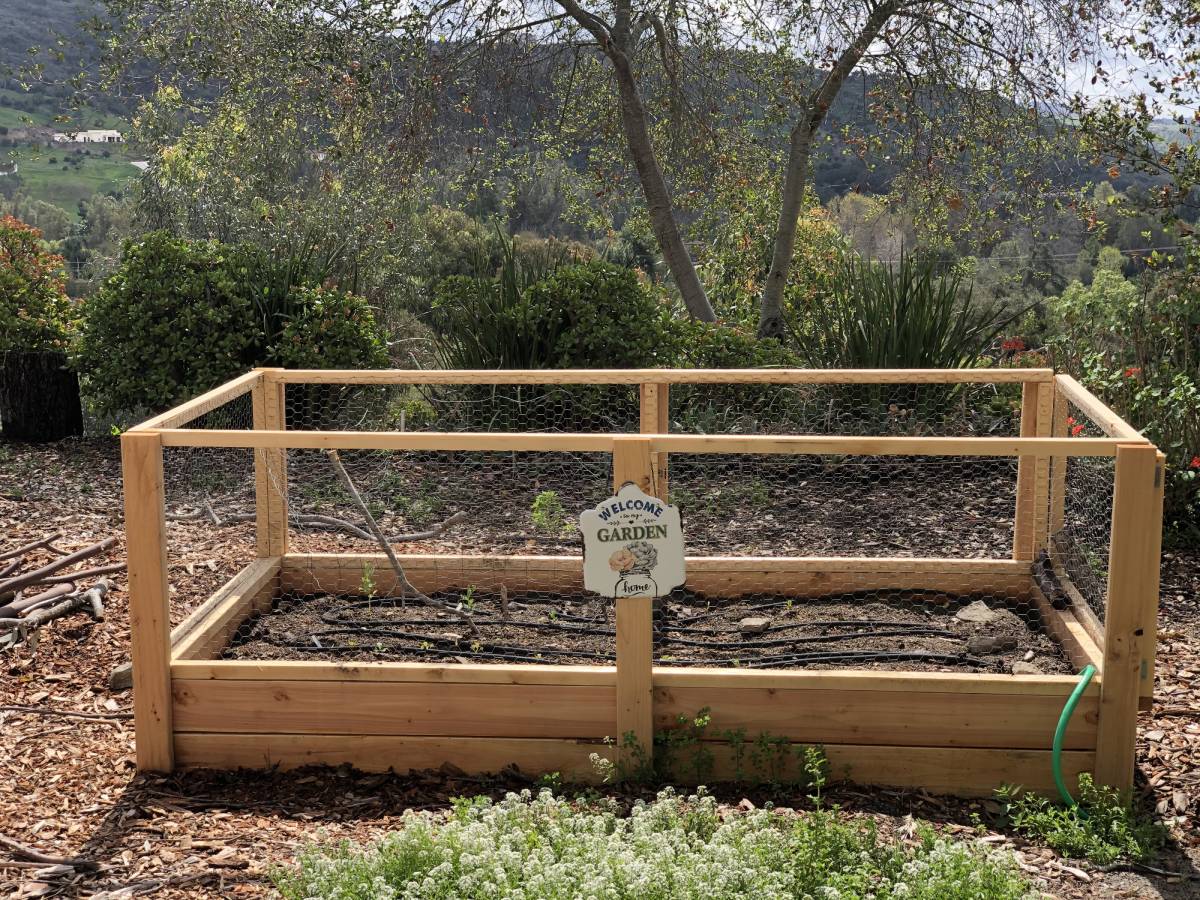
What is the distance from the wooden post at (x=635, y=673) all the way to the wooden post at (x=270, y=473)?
152cm

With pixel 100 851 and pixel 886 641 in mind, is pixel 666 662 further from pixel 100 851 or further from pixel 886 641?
pixel 100 851

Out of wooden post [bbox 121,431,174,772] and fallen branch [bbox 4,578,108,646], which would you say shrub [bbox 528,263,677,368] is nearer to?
fallen branch [bbox 4,578,108,646]

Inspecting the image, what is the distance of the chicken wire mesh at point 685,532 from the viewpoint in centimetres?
378

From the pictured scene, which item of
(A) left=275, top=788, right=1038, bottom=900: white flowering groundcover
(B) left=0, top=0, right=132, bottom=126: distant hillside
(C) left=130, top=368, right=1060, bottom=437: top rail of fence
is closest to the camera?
(A) left=275, top=788, right=1038, bottom=900: white flowering groundcover

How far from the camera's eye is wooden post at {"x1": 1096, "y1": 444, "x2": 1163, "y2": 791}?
10.1 ft

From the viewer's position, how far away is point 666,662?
3.66 metres

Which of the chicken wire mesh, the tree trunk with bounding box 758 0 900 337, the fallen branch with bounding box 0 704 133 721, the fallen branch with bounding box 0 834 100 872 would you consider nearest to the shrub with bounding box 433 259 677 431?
the chicken wire mesh

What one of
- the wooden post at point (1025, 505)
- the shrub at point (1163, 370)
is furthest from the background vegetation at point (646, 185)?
the wooden post at point (1025, 505)

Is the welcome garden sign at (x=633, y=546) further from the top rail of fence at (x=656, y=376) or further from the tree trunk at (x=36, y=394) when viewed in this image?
the tree trunk at (x=36, y=394)

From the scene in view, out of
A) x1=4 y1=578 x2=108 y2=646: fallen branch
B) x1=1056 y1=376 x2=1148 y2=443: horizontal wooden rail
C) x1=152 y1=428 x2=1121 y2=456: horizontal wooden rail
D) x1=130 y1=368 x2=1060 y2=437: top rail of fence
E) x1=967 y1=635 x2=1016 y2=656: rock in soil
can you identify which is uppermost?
x1=130 y1=368 x2=1060 y2=437: top rail of fence

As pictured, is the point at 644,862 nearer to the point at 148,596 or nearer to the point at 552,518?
the point at 148,596

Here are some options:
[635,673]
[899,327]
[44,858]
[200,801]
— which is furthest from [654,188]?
[44,858]

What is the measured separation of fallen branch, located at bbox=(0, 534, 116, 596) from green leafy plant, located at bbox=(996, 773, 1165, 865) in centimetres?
341

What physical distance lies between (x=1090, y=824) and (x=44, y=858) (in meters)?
2.42
